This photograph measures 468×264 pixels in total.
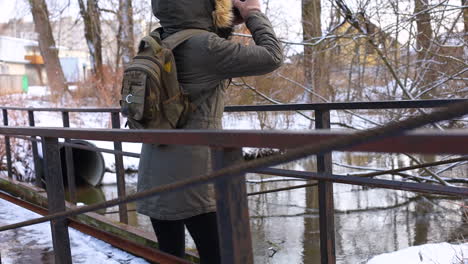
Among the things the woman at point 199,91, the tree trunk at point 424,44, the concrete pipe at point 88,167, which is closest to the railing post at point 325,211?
the woman at point 199,91

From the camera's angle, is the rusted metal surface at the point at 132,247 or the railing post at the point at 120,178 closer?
the rusted metal surface at the point at 132,247

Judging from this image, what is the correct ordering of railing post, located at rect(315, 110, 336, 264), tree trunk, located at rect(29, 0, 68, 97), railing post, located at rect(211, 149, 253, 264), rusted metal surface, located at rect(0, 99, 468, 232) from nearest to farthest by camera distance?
rusted metal surface, located at rect(0, 99, 468, 232) → railing post, located at rect(211, 149, 253, 264) → railing post, located at rect(315, 110, 336, 264) → tree trunk, located at rect(29, 0, 68, 97)

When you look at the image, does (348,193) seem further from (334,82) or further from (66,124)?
(66,124)

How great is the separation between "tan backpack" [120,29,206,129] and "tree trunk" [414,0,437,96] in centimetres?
458

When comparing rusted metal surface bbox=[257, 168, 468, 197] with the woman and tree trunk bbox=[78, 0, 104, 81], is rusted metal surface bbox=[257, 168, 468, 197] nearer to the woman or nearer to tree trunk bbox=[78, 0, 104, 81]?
the woman

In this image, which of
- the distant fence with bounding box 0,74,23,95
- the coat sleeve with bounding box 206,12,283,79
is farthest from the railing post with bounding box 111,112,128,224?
the distant fence with bounding box 0,74,23,95

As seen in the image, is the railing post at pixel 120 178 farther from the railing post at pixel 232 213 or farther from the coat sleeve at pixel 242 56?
the railing post at pixel 232 213

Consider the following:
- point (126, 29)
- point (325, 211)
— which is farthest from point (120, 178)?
point (126, 29)

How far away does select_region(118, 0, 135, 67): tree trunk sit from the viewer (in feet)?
50.3

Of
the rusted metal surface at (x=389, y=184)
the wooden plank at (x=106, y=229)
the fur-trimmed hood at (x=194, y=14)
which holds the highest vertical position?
the fur-trimmed hood at (x=194, y=14)

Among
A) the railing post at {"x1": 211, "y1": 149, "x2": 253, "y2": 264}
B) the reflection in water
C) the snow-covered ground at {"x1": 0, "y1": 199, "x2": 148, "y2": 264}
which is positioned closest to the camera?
the railing post at {"x1": 211, "y1": 149, "x2": 253, "y2": 264}

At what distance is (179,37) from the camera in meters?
1.94

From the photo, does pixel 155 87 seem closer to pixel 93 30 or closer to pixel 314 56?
pixel 314 56

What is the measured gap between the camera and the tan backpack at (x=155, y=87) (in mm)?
1872
